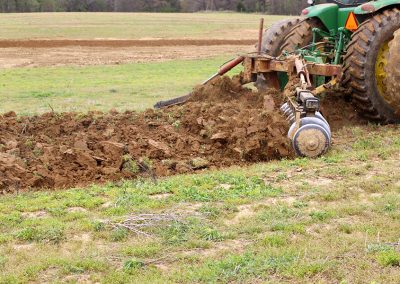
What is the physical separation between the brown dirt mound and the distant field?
3015 centimetres

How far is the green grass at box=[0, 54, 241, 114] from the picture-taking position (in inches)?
556

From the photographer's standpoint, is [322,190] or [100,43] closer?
[322,190]

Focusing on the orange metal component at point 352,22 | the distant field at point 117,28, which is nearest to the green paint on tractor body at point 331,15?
the orange metal component at point 352,22

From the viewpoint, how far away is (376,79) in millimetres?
9602

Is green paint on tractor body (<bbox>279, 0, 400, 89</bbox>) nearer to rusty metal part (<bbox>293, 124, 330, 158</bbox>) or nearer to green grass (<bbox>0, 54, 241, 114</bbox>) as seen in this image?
rusty metal part (<bbox>293, 124, 330, 158</bbox>)

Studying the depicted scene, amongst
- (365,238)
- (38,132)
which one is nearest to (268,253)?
(365,238)

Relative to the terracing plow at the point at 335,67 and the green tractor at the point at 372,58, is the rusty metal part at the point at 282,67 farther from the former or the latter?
the green tractor at the point at 372,58

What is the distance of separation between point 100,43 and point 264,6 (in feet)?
149

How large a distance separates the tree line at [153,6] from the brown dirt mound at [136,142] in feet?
190

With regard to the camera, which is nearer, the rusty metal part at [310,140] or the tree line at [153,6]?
the rusty metal part at [310,140]

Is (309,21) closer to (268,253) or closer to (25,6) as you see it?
(268,253)

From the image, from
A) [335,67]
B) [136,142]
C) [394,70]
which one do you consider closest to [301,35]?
[335,67]

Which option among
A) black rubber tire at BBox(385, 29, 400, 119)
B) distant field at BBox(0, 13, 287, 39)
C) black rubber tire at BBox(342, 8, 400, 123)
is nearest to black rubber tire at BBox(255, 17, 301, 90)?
black rubber tire at BBox(342, 8, 400, 123)

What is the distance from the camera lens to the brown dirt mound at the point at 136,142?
7.51 m
